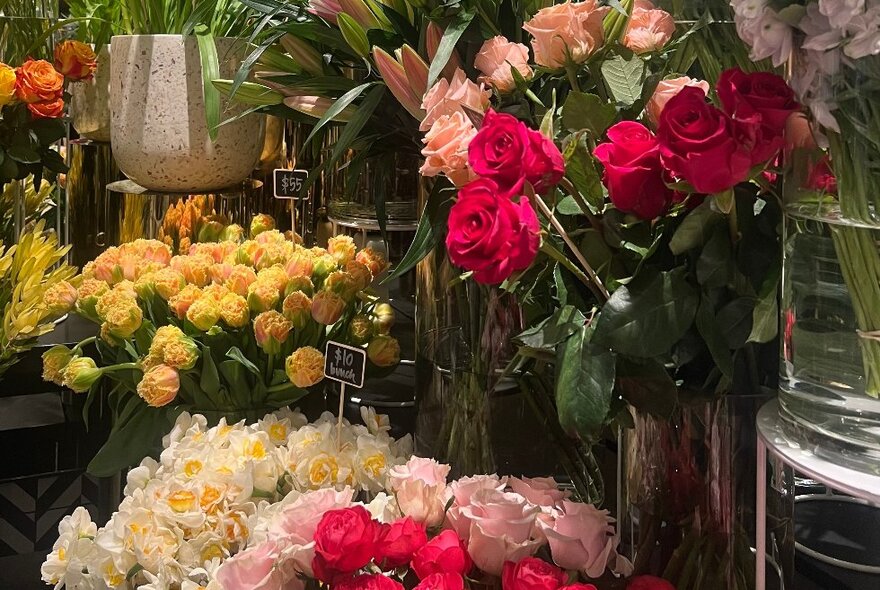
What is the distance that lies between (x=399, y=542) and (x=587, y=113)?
0.35 metres

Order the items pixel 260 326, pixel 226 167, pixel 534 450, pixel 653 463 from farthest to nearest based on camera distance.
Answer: pixel 226 167 < pixel 260 326 < pixel 534 450 < pixel 653 463

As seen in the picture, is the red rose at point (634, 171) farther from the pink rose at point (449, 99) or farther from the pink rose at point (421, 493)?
the pink rose at point (421, 493)

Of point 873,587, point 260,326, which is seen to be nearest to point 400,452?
point 260,326

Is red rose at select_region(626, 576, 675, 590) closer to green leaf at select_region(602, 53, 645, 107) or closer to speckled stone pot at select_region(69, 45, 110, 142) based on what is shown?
green leaf at select_region(602, 53, 645, 107)

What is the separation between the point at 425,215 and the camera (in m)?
0.87

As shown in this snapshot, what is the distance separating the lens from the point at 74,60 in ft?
5.49

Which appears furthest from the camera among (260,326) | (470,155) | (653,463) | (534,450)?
(260,326)

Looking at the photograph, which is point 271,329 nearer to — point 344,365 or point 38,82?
point 344,365

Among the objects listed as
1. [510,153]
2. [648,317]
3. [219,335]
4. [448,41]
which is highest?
[448,41]

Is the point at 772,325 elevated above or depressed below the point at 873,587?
above

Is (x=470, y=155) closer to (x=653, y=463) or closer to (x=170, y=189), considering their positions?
(x=653, y=463)

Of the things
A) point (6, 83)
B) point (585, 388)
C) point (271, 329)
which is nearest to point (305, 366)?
point (271, 329)

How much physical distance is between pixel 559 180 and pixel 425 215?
228 millimetres

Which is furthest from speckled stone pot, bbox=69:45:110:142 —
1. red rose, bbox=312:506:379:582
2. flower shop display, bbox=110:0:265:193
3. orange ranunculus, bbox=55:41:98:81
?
red rose, bbox=312:506:379:582
